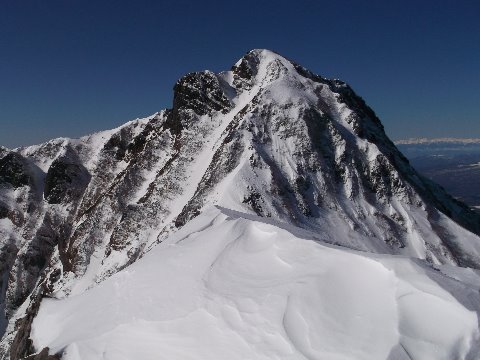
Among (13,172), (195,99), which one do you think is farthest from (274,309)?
(13,172)

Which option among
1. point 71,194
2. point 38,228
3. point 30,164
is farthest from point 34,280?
point 30,164

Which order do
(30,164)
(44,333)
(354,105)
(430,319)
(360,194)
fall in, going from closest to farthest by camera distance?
1. (430,319)
2. (44,333)
3. (360,194)
4. (354,105)
5. (30,164)

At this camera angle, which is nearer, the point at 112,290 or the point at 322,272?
the point at 322,272

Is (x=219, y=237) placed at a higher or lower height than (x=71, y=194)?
higher

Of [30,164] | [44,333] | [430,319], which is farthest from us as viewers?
[30,164]

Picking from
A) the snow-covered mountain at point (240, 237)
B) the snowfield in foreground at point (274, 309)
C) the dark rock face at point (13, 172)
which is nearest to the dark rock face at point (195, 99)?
the snow-covered mountain at point (240, 237)

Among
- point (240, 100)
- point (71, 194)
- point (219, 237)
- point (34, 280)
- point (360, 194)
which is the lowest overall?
point (34, 280)

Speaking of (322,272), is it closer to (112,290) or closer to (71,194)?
(112,290)
